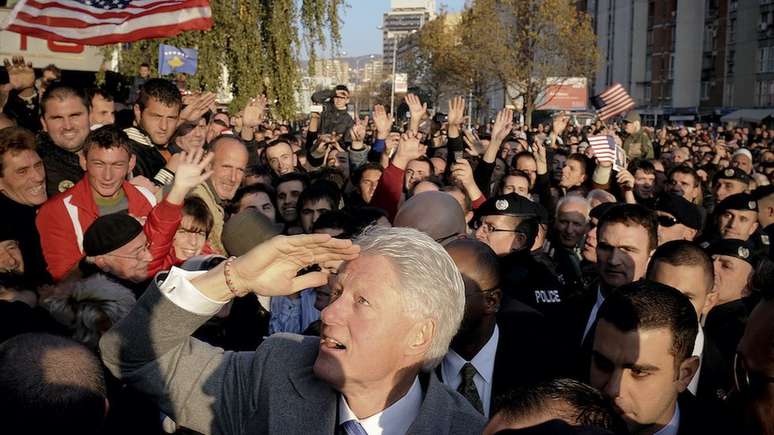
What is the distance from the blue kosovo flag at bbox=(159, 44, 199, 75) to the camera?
12.4m

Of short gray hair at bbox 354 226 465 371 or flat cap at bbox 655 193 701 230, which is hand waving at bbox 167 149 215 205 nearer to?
short gray hair at bbox 354 226 465 371

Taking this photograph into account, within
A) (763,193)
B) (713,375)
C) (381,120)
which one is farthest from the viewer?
(381,120)

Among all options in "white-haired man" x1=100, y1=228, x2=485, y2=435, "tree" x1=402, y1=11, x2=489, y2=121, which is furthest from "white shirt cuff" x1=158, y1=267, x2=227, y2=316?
"tree" x1=402, y1=11, x2=489, y2=121

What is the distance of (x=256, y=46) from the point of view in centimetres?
1399

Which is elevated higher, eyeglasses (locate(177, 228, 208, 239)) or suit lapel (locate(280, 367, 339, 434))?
eyeglasses (locate(177, 228, 208, 239))

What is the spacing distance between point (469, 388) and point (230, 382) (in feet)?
4.07

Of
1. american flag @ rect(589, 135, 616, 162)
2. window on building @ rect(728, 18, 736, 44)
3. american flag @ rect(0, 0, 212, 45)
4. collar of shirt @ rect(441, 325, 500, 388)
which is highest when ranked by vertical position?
window on building @ rect(728, 18, 736, 44)

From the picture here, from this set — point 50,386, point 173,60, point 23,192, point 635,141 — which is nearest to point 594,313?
point 50,386

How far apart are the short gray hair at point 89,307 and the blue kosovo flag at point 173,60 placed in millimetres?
9683

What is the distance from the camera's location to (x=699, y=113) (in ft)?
236

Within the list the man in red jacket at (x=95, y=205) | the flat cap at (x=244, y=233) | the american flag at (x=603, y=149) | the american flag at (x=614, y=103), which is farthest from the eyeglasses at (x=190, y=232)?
the american flag at (x=614, y=103)

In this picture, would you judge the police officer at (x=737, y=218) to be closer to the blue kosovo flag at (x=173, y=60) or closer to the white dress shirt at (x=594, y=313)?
the white dress shirt at (x=594, y=313)

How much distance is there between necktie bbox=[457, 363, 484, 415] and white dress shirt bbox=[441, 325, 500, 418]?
16mm

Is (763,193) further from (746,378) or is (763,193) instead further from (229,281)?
(229,281)
